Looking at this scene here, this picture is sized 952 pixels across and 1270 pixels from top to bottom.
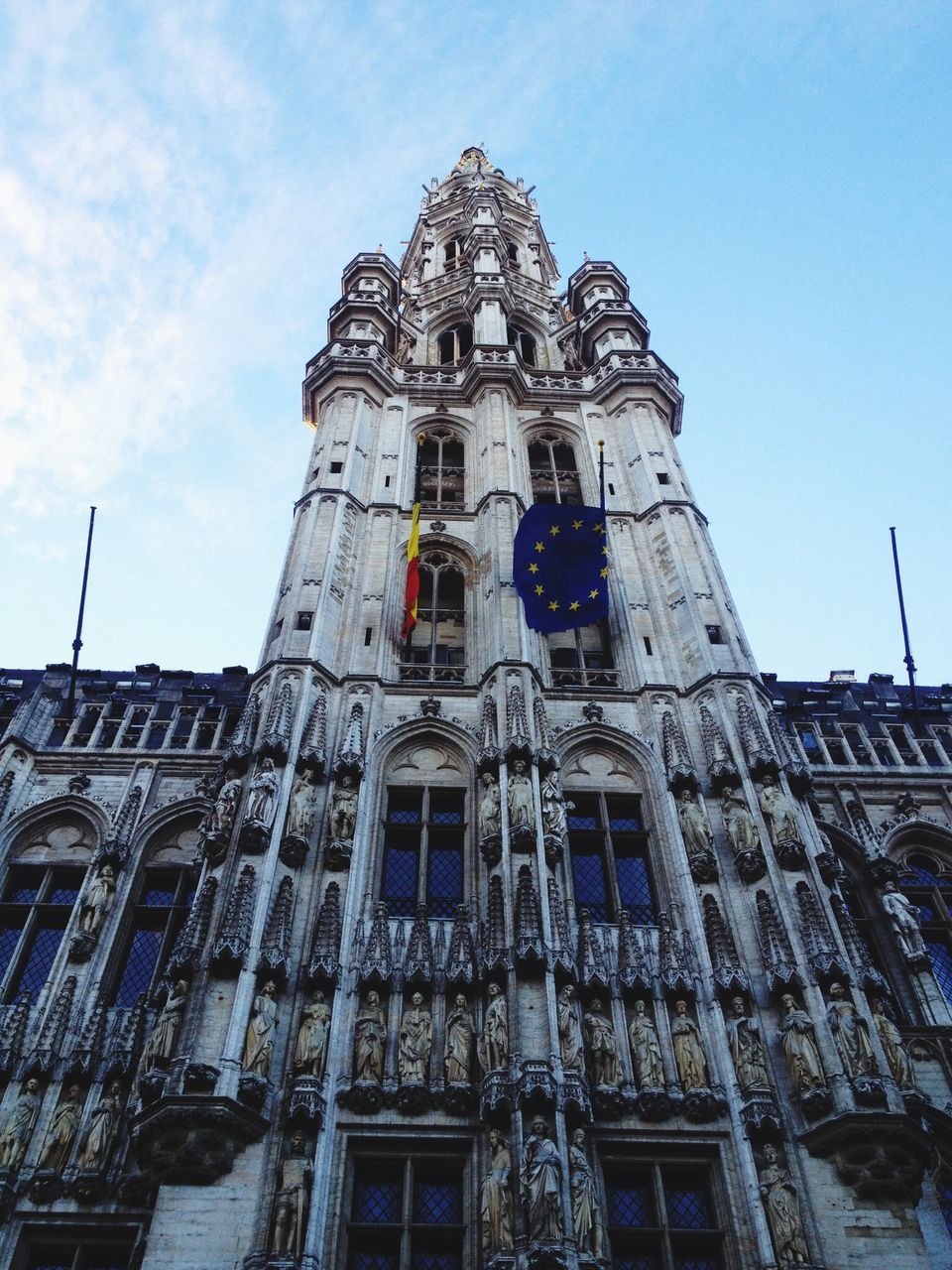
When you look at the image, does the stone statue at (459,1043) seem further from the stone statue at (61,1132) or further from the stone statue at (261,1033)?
the stone statue at (61,1132)

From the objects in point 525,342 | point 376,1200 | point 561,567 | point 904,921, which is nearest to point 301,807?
point 376,1200

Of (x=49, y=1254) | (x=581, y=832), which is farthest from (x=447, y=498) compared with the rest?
(x=49, y=1254)

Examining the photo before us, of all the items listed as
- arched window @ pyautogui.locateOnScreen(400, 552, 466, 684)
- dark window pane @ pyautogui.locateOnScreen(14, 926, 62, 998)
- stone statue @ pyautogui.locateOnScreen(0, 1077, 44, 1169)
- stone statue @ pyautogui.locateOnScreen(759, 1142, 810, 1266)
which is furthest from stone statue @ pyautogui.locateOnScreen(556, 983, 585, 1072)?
dark window pane @ pyautogui.locateOnScreen(14, 926, 62, 998)

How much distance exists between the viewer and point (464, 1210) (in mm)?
14742

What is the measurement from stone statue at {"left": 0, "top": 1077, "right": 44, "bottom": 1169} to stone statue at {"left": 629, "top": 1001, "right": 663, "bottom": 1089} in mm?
8420

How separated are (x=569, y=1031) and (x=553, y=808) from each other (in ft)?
13.9

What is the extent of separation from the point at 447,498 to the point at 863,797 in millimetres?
12865

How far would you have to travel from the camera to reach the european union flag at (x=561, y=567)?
2411cm

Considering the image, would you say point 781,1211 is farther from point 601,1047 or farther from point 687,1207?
point 601,1047

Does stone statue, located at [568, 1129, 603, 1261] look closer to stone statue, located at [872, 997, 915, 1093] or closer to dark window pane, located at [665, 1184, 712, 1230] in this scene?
dark window pane, located at [665, 1184, 712, 1230]

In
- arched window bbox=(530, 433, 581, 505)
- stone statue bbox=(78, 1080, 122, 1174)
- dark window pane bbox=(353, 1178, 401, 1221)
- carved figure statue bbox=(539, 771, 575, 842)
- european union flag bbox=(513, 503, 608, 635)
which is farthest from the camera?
arched window bbox=(530, 433, 581, 505)

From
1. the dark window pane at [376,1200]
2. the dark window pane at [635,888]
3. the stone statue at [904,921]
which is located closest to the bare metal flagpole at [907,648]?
the stone statue at [904,921]

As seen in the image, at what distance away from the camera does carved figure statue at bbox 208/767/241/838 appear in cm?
1844

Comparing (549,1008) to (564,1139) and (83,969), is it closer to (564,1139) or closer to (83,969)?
(564,1139)
